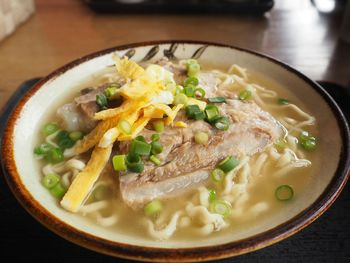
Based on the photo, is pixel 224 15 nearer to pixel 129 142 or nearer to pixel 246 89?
pixel 246 89

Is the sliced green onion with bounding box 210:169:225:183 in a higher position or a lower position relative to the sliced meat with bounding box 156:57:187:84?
lower

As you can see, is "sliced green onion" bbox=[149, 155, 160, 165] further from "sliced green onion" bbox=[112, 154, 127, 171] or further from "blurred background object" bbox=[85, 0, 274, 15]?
"blurred background object" bbox=[85, 0, 274, 15]

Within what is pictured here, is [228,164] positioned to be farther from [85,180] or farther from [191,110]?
[85,180]

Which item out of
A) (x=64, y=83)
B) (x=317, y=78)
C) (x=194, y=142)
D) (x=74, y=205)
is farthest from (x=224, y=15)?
(x=74, y=205)

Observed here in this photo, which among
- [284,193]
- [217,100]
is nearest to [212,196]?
[284,193]

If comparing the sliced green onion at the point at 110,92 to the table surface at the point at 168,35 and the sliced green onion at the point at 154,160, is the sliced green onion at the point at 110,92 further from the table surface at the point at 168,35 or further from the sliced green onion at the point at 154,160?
the table surface at the point at 168,35

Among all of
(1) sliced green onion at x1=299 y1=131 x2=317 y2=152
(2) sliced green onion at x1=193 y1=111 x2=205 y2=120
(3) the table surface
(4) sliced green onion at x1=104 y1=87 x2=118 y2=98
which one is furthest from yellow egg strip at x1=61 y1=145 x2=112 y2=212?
(3) the table surface
